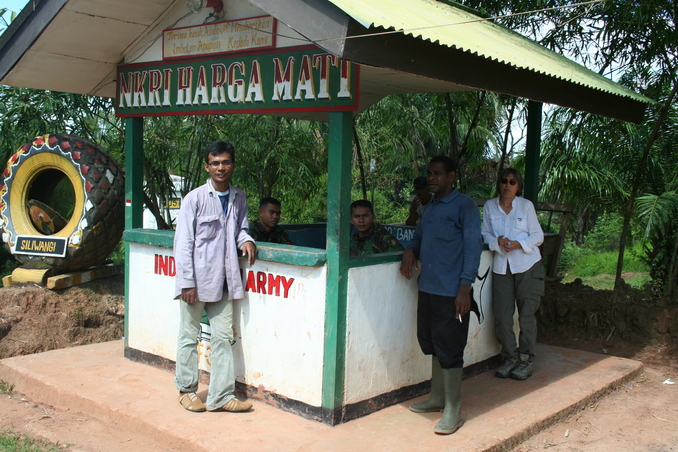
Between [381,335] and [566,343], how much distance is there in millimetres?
3482

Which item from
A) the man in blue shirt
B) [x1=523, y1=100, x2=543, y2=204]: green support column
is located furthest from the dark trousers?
[x1=523, y1=100, x2=543, y2=204]: green support column

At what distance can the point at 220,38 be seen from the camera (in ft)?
14.9

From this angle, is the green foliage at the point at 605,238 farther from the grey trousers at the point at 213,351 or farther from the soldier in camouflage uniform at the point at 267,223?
the grey trousers at the point at 213,351

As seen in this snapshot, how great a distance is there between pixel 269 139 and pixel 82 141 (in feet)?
9.69

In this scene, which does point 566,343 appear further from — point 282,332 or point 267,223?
point 282,332

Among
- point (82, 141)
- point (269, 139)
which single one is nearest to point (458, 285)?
point (82, 141)

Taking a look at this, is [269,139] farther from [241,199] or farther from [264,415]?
[264,415]

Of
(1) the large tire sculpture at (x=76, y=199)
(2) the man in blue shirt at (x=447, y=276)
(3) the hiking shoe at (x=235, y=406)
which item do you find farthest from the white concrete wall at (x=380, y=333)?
(1) the large tire sculpture at (x=76, y=199)

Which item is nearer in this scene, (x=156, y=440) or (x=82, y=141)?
(x=156, y=440)

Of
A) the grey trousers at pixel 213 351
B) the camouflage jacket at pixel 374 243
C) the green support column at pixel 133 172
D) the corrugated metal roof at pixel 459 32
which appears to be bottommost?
the grey trousers at pixel 213 351

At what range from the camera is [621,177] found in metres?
7.91

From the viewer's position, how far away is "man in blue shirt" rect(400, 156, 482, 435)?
391cm

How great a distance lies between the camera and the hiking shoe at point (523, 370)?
16.4 feet

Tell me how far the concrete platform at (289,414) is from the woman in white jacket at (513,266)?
23 cm
